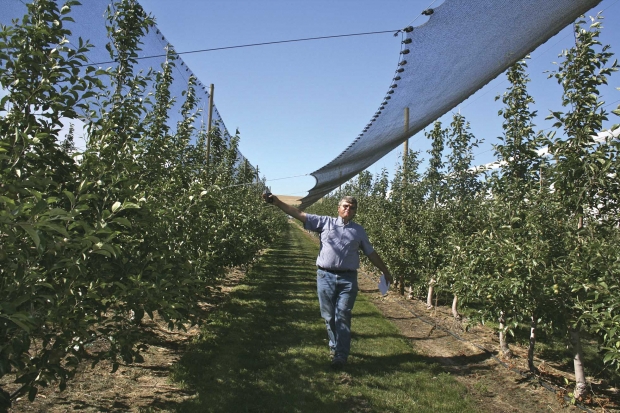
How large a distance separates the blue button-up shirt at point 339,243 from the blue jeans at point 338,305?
0.39 feet

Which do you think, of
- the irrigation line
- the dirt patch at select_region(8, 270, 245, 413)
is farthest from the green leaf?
the irrigation line

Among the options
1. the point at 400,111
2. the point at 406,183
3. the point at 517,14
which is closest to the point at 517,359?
the point at 400,111

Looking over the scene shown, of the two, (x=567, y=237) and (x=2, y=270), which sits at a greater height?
(x=567, y=237)

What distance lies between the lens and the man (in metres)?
4.88

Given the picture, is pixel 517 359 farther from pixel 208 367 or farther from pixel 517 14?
pixel 517 14

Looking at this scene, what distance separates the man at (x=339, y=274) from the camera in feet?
16.0

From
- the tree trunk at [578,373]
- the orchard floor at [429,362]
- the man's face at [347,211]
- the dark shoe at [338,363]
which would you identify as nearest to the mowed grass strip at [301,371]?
the dark shoe at [338,363]

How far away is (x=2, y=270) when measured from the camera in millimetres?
2088

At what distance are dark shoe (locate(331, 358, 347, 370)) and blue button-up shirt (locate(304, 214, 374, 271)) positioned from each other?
99cm

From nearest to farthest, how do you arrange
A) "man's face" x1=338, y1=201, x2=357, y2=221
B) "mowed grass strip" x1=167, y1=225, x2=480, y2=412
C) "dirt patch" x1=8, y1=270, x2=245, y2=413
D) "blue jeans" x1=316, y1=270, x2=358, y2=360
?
"dirt patch" x1=8, y1=270, x2=245, y2=413, "mowed grass strip" x1=167, y1=225, x2=480, y2=412, "blue jeans" x1=316, y1=270, x2=358, y2=360, "man's face" x1=338, y1=201, x2=357, y2=221

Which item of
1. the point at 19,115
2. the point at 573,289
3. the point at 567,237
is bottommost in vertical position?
the point at 573,289

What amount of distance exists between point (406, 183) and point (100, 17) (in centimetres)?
748

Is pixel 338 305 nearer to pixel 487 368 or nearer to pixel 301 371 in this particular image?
pixel 301 371

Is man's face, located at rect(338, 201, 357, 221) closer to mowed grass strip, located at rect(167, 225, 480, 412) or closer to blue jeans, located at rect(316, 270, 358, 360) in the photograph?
blue jeans, located at rect(316, 270, 358, 360)
